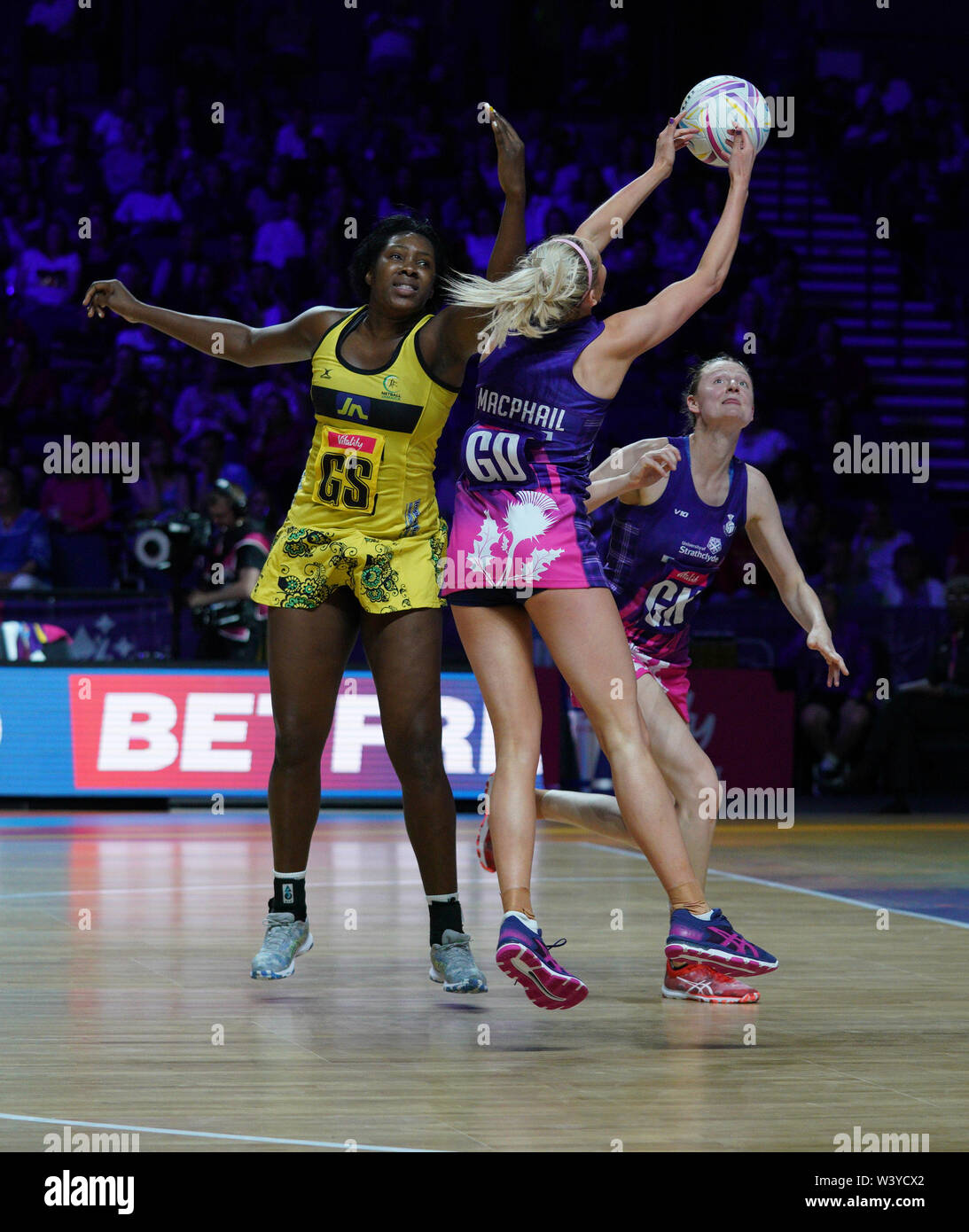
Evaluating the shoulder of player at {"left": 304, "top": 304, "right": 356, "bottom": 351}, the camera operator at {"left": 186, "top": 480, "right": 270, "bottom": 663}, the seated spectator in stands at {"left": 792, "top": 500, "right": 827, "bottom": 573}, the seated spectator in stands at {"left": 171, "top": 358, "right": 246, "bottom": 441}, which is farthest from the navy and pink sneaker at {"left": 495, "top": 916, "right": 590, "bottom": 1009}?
the seated spectator in stands at {"left": 171, "top": 358, "right": 246, "bottom": 441}

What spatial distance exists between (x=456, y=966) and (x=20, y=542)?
25.2 feet

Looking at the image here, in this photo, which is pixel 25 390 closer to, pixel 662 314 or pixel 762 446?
pixel 762 446

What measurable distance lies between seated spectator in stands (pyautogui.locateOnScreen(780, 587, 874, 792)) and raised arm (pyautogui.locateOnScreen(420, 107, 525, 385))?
304 inches

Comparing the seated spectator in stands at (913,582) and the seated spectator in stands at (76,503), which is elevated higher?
the seated spectator in stands at (76,503)

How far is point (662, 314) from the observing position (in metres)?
4.75

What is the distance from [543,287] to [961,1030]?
7.39 ft

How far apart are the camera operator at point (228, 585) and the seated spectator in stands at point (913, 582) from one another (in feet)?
15.5

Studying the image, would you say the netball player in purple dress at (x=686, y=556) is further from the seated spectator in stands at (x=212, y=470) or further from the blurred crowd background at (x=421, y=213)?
the seated spectator in stands at (x=212, y=470)

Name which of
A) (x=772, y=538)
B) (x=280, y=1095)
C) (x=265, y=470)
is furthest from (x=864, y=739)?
(x=280, y=1095)

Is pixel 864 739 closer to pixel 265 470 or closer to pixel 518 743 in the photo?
pixel 265 470

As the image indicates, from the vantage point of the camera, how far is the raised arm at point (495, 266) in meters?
4.88
